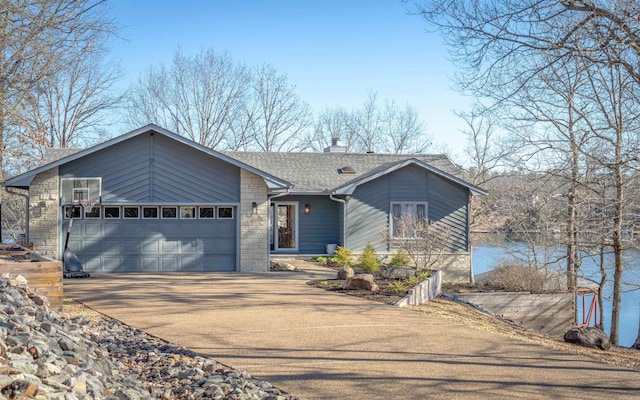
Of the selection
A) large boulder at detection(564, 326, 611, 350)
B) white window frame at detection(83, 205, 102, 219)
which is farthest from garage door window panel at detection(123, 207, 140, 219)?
large boulder at detection(564, 326, 611, 350)

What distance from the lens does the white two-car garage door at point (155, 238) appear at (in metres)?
19.2

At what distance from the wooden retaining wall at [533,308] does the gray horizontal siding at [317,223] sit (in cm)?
873

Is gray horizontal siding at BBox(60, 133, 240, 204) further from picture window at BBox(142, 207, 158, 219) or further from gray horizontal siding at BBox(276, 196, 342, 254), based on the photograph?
gray horizontal siding at BBox(276, 196, 342, 254)

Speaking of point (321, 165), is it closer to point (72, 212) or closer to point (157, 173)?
point (157, 173)

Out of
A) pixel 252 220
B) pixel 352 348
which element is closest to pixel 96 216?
pixel 252 220

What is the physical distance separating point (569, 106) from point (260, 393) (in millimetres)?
14963

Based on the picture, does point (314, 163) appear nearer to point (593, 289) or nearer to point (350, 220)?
point (350, 220)

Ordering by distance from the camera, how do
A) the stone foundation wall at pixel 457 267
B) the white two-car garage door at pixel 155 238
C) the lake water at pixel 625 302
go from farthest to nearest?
the stone foundation wall at pixel 457 267 → the lake water at pixel 625 302 → the white two-car garage door at pixel 155 238

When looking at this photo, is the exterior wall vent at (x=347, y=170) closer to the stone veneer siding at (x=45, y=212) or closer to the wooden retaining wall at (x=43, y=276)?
the stone veneer siding at (x=45, y=212)

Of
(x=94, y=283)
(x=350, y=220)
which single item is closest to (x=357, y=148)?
(x=350, y=220)

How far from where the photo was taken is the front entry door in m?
24.7

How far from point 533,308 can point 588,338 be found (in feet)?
20.1

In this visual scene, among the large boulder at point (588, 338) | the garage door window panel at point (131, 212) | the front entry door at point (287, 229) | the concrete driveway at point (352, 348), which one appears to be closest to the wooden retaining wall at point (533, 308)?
the large boulder at point (588, 338)

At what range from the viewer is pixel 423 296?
14328mm
